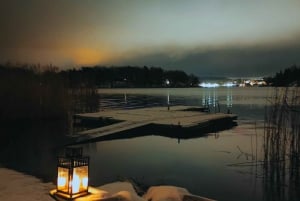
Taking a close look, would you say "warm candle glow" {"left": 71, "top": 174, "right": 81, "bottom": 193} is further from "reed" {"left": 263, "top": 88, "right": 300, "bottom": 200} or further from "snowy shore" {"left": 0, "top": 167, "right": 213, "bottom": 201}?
"reed" {"left": 263, "top": 88, "right": 300, "bottom": 200}

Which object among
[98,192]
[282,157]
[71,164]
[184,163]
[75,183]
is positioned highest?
[71,164]

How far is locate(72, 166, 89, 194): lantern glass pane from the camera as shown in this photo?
433cm

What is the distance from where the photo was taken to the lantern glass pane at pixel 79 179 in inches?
171

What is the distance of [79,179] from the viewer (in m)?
4.40

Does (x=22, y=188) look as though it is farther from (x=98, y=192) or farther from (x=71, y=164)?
(x=71, y=164)

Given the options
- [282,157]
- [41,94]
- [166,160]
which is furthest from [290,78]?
[41,94]

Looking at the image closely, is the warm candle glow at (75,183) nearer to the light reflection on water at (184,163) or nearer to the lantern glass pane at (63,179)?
the lantern glass pane at (63,179)

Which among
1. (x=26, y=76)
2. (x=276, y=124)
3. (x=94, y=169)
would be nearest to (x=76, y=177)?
(x=94, y=169)

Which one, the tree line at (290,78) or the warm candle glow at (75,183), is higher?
the tree line at (290,78)

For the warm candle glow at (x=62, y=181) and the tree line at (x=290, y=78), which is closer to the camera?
the warm candle glow at (x=62, y=181)

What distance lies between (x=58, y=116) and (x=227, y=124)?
1007 centimetres

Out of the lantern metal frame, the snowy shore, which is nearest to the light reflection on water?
the snowy shore

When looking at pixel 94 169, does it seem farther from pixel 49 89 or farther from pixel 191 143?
pixel 49 89

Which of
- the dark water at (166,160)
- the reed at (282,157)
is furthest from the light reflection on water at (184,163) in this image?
the reed at (282,157)
